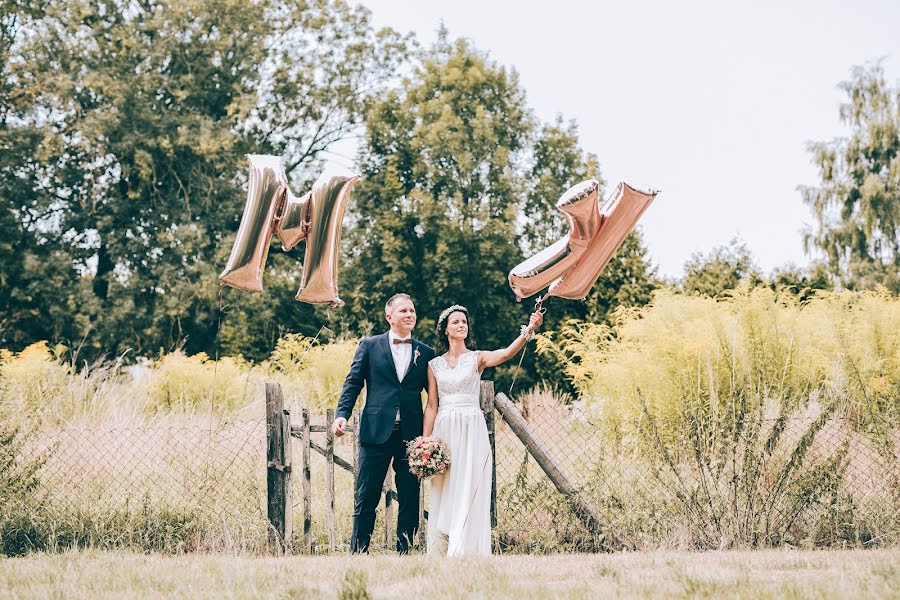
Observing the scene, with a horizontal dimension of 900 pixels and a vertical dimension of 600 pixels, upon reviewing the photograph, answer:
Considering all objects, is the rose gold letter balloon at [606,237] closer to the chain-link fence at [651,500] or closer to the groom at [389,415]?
the groom at [389,415]

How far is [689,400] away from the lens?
7457 millimetres

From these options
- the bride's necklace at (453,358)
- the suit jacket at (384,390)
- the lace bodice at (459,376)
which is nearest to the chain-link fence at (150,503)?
the suit jacket at (384,390)

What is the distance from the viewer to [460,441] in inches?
242

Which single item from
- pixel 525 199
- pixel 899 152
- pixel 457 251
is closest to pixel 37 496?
pixel 457 251

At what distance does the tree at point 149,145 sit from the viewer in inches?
896

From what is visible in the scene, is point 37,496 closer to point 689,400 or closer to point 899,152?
point 689,400

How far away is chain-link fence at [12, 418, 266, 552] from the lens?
701 centimetres

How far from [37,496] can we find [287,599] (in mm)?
4006

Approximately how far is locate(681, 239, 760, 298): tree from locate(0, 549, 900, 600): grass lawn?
15223mm

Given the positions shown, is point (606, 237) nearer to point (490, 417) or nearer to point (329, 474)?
point (490, 417)

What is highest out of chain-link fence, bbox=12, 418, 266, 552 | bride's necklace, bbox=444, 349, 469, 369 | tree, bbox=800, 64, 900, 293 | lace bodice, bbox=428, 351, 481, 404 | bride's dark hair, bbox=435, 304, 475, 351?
tree, bbox=800, 64, 900, 293

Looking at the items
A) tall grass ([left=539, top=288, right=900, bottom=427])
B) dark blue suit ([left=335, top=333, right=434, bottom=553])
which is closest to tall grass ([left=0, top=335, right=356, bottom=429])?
tall grass ([left=539, top=288, right=900, bottom=427])

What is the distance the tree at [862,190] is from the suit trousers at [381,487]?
22.0 meters

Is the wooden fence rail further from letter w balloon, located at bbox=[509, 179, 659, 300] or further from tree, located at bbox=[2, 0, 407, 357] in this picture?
tree, located at bbox=[2, 0, 407, 357]
